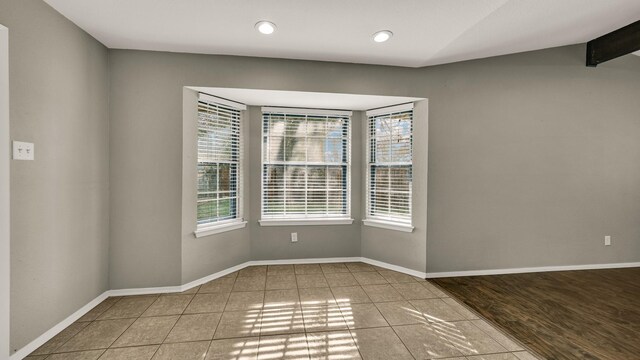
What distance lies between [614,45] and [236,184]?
15.9ft

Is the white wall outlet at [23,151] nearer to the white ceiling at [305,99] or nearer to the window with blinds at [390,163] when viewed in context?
the white ceiling at [305,99]

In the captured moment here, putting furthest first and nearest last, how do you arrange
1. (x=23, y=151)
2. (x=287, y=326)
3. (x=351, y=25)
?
(x=351, y=25)
(x=287, y=326)
(x=23, y=151)

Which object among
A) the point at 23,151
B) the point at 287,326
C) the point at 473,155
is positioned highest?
the point at 473,155

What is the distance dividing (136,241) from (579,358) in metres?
3.84

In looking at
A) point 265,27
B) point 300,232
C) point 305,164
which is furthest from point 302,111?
point 300,232

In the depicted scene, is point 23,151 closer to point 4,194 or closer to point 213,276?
point 4,194

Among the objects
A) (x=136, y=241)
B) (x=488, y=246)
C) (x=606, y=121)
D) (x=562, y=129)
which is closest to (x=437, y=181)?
(x=488, y=246)

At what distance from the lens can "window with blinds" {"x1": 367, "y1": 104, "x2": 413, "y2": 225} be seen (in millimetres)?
3512

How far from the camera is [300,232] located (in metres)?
3.77

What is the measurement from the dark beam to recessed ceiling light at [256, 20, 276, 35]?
3826 millimetres

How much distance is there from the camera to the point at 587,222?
144 inches

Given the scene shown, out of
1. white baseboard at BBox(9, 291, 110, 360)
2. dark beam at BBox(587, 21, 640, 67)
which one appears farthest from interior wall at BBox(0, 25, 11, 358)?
dark beam at BBox(587, 21, 640, 67)

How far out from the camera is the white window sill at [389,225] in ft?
11.3

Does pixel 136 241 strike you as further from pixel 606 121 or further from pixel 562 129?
pixel 606 121
